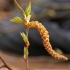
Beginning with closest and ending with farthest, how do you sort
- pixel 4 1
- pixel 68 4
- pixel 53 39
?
pixel 53 39 < pixel 68 4 < pixel 4 1

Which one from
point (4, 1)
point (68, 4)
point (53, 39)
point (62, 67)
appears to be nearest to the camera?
point (62, 67)

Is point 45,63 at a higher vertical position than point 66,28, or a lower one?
lower

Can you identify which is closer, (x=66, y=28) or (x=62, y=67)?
(x=62, y=67)

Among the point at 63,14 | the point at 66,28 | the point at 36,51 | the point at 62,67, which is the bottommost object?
the point at 62,67

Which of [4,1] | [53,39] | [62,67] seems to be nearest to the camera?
[62,67]

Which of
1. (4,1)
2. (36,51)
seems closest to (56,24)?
(36,51)

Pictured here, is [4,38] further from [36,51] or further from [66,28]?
[66,28]

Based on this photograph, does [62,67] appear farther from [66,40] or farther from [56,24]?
[56,24]

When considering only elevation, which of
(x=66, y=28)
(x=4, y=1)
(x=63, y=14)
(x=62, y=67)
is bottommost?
(x=62, y=67)

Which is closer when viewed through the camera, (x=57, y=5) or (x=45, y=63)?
(x=45, y=63)

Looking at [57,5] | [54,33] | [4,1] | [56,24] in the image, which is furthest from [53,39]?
[4,1]
